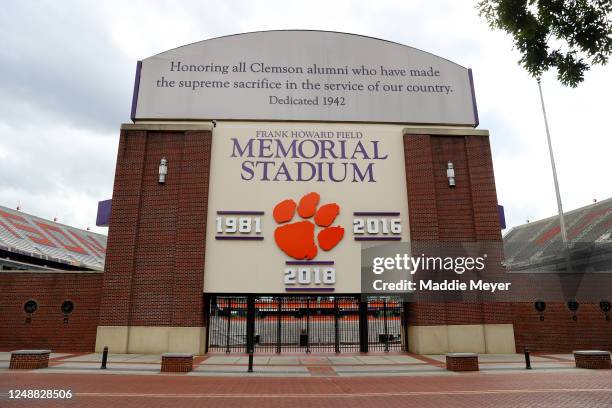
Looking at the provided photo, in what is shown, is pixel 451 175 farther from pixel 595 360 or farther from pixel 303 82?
pixel 595 360

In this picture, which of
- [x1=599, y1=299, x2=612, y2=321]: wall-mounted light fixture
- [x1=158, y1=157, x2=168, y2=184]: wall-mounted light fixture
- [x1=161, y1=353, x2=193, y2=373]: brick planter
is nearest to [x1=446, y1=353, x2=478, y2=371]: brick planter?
[x1=161, y1=353, x2=193, y2=373]: brick planter

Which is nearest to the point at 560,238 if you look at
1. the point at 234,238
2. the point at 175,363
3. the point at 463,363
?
the point at 463,363

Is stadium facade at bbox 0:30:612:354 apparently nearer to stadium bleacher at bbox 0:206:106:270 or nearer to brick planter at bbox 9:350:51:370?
brick planter at bbox 9:350:51:370

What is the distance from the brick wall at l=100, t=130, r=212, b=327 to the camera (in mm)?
20688

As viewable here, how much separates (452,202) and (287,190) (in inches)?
352

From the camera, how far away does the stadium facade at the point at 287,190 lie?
21.0 meters

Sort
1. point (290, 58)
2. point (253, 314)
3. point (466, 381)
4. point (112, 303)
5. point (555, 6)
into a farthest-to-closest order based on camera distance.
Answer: point (290, 58), point (253, 314), point (112, 303), point (466, 381), point (555, 6)

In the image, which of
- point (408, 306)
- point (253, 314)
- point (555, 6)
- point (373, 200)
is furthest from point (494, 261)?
point (555, 6)

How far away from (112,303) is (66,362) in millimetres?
4049

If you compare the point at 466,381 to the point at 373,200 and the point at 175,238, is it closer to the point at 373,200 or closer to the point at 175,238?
the point at 373,200

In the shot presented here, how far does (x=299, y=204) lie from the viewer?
72.4 feet

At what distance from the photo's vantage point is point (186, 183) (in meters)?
22.3

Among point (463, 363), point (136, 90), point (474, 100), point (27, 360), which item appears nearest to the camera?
point (27, 360)

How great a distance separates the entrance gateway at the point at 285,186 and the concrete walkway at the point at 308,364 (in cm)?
145
